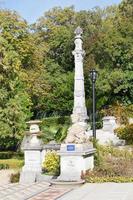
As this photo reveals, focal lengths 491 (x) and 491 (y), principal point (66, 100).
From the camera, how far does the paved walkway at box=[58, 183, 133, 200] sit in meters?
12.9

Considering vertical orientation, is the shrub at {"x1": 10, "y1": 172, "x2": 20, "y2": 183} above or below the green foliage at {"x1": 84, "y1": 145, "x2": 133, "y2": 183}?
below

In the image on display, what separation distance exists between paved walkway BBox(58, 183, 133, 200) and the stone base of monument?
995 millimetres

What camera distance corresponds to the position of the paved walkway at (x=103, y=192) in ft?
42.2

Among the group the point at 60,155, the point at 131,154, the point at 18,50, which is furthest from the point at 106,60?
the point at 60,155

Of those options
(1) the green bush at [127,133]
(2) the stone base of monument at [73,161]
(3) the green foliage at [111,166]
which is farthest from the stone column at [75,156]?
(1) the green bush at [127,133]

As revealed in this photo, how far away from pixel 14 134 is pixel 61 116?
1492 centimetres

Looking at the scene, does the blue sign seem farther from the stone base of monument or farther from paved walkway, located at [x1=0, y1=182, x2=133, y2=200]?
paved walkway, located at [x1=0, y1=182, x2=133, y2=200]

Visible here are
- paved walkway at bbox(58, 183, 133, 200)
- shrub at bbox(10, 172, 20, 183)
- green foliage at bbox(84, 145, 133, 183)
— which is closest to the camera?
paved walkway at bbox(58, 183, 133, 200)

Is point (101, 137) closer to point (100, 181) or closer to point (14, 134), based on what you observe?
point (14, 134)

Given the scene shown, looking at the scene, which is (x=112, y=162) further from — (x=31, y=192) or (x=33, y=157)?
(x=31, y=192)

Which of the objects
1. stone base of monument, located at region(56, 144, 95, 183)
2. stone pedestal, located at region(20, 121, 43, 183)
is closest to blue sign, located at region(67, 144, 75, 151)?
stone base of monument, located at region(56, 144, 95, 183)

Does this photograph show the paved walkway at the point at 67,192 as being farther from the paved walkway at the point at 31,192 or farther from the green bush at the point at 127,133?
the green bush at the point at 127,133

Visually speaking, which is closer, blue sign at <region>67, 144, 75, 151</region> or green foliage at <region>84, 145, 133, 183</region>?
green foliage at <region>84, 145, 133, 183</region>

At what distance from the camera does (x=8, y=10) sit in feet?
118
